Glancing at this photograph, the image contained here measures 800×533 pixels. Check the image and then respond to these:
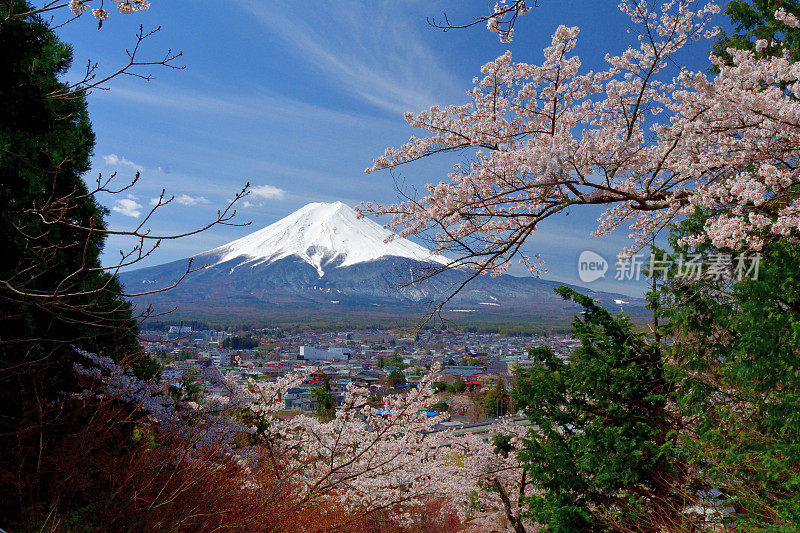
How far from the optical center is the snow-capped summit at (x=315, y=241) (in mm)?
167875

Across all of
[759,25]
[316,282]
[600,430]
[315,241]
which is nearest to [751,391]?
[600,430]

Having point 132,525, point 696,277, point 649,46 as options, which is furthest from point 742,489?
point 132,525

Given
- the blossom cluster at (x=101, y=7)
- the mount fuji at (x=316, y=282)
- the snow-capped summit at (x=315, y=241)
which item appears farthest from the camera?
the snow-capped summit at (x=315, y=241)

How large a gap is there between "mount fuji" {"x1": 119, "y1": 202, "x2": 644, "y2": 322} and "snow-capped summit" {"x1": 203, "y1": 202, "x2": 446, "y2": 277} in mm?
390

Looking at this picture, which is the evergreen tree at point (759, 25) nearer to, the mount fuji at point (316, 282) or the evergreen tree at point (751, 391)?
the evergreen tree at point (751, 391)

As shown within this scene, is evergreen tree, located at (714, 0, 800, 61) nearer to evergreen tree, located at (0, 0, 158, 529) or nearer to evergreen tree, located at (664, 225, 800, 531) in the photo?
evergreen tree, located at (664, 225, 800, 531)

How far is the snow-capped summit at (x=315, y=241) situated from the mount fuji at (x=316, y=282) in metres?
0.39

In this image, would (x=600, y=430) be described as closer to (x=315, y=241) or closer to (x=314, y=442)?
(x=314, y=442)

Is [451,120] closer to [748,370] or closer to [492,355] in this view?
[748,370]

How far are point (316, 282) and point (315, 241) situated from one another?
29.2m

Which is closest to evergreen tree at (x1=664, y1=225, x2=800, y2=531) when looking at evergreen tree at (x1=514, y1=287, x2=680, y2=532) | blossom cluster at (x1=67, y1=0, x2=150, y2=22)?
evergreen tree at (x1=514, y1=287, x2=680, y2=532)

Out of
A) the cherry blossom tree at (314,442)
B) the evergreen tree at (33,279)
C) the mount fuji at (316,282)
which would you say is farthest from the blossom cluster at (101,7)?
the mount fuji at (316,282)

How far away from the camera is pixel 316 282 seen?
162 meters

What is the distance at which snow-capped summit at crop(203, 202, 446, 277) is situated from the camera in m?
168
